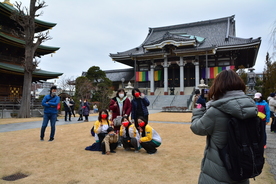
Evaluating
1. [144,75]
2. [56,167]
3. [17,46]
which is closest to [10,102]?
[17,46]

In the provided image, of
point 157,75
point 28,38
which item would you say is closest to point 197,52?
point 157,75

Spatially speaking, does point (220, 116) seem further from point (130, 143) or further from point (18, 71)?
point (18, 71)

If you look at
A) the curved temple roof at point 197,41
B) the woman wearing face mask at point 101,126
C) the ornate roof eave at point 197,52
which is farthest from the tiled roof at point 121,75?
the woman wearing face mask at point 101,126

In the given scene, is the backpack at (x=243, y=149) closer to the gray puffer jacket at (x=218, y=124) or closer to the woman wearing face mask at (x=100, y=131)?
the gray puffer jacket at (x=218, y=124)

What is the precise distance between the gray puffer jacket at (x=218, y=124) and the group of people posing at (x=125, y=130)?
9.87ft

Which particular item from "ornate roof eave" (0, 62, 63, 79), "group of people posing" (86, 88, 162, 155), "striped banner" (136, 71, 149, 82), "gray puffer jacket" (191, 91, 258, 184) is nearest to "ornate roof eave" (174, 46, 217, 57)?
"striped banner" (136, 71, 149, 82)

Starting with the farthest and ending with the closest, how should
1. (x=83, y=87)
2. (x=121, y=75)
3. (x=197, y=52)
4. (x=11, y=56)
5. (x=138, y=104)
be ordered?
1. (x=121, y=75)
2. (x=197, y=52)
3. (x=83, y=87)
4. (x=11, y=56)
5. (x=138, y=104)

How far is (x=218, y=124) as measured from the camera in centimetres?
177

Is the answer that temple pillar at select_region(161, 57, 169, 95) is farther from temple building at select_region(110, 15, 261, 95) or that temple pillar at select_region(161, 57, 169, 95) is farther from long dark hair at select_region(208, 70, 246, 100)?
long dark hair at select_region(208, 70, 246, 100)

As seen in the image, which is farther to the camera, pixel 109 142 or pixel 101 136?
pixel 101 136

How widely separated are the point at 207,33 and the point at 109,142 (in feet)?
103

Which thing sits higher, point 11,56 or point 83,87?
point 11,56

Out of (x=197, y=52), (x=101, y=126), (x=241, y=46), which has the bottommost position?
(x=101, y=126)

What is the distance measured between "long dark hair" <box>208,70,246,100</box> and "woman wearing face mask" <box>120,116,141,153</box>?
3.24 metres
